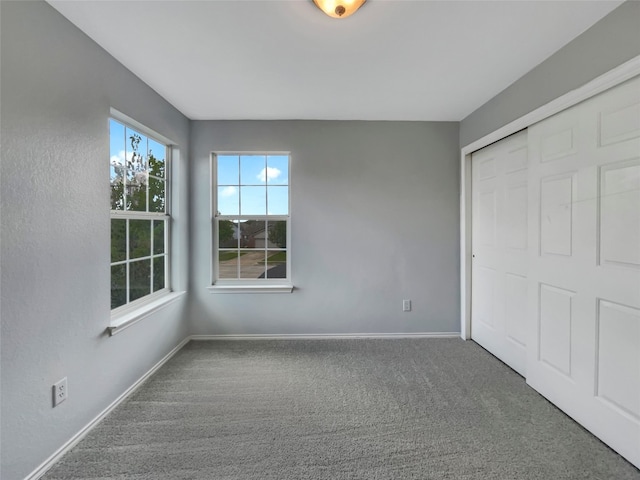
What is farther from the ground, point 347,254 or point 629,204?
point 629,204

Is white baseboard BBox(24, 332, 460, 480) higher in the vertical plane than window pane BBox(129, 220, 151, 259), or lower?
lower

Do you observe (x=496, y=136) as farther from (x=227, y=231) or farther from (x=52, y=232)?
(x=52, y=232)

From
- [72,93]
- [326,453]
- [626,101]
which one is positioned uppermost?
[72,93]

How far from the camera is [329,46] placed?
1.85 m

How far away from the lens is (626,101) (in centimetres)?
154

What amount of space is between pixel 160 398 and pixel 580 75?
3.46 metres

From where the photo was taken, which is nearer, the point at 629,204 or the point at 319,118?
the point at 629,204

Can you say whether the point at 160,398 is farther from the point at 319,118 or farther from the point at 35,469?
the point at 319,118

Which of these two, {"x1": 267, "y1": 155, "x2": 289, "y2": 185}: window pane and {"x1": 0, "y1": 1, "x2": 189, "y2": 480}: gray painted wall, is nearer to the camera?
{"x1": 0, "y1": 1, "x2": 189, "y2": 480}: gray painted wall

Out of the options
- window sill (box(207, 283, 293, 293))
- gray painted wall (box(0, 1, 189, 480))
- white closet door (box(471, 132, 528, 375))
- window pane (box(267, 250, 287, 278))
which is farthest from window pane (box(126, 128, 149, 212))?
white closet door (box(471, 132, 528, 375))

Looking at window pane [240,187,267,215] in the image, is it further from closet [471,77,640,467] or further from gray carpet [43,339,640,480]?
closet [471,77,640,467]

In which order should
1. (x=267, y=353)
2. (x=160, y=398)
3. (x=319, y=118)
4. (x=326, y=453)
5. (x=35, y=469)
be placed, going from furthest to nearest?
(x=319, y=118), (x=267, y=353), (x=160, y=398), (x=326, y=453), (x=35, y=469)

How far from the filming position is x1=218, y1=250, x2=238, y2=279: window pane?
3.29m

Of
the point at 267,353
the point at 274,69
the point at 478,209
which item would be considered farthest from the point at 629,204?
the point at 267,353
